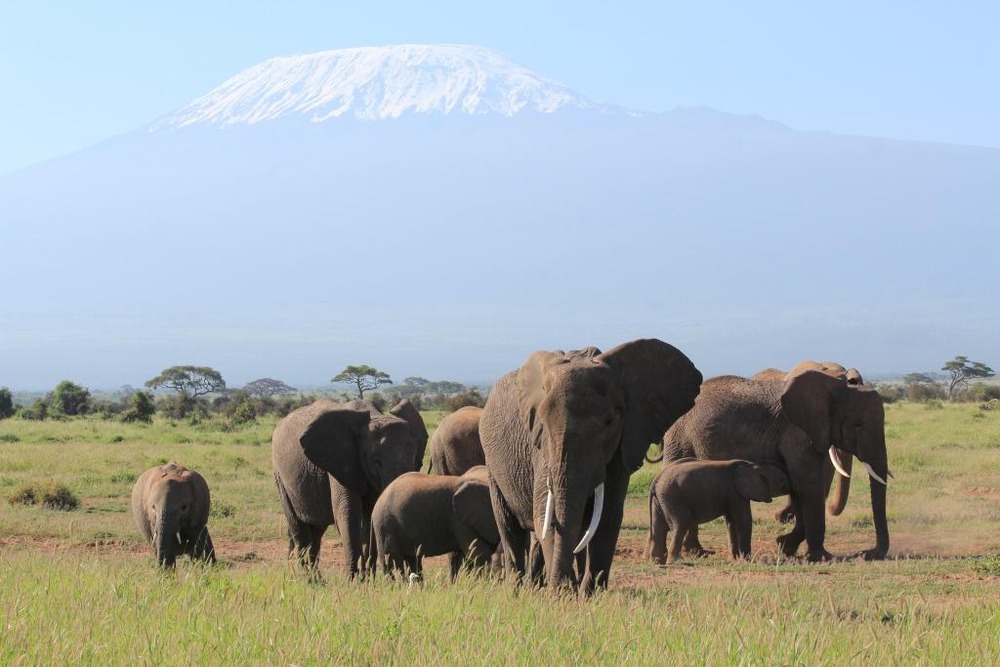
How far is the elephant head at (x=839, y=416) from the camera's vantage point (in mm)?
15195

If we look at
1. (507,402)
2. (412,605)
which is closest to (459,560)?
(507,402)

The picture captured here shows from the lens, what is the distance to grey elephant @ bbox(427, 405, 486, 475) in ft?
51.4

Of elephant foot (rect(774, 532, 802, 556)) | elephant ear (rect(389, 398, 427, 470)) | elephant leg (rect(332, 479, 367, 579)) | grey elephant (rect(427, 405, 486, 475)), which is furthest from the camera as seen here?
grey elephant (rect(427, 405, 486, 475))

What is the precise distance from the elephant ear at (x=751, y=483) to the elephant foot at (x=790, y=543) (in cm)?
97

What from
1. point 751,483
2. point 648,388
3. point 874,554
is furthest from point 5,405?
point 648,388

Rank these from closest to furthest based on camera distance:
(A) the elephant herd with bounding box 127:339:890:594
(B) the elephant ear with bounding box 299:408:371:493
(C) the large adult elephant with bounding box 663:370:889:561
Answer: (A) the elephant herd with bounding box 127:339:890:594 → (B) the elephant ear with bounding box 299:408:371:493 → (C) the large adult elephant with bounding box 663:370:889:561

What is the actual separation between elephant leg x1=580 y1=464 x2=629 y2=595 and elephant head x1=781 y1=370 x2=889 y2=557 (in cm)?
677

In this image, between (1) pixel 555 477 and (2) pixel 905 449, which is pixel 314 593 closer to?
(1) pixel 555 477

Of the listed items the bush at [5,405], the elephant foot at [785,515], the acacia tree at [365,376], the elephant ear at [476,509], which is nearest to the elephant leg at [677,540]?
the elephant foot at [785,515]

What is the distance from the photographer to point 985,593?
36.7 ft

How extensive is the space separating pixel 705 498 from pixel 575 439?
6696 mm

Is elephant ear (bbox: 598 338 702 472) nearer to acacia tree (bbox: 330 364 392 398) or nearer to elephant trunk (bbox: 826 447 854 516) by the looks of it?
elephant trunk (bbox: 826 447 854 516)

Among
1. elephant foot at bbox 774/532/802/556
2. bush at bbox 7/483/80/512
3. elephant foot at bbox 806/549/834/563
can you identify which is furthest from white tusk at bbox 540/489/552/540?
bush at bbox 7/483/80/512

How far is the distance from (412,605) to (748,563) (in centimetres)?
786
